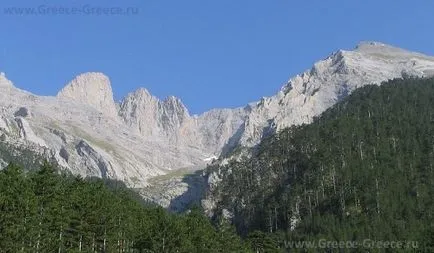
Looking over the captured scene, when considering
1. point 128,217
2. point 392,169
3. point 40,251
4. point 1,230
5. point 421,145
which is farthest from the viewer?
point 421,145

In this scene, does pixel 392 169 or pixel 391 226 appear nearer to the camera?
pixel 391 226

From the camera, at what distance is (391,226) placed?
151m

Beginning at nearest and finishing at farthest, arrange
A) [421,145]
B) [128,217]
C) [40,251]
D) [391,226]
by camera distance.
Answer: [40,251] → [128,217] → [391,226] → [421,145]

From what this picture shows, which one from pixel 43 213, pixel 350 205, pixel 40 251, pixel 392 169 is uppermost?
pixel 392 169

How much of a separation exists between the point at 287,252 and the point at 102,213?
87738mm

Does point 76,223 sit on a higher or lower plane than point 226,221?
lower

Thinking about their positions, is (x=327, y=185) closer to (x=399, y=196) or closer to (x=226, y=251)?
(x=399, y=196)

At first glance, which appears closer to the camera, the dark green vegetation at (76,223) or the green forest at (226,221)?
the dark green vegetation at (76,223)

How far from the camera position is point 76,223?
7969 centimetres

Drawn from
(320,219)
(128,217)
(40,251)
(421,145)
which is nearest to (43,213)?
(40,251)

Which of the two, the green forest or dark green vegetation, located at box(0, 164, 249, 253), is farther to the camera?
the green forest

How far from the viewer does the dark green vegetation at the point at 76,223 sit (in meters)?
64.1

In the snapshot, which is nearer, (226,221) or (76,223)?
(76,223)

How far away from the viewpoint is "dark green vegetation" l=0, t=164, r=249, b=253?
64062mm
